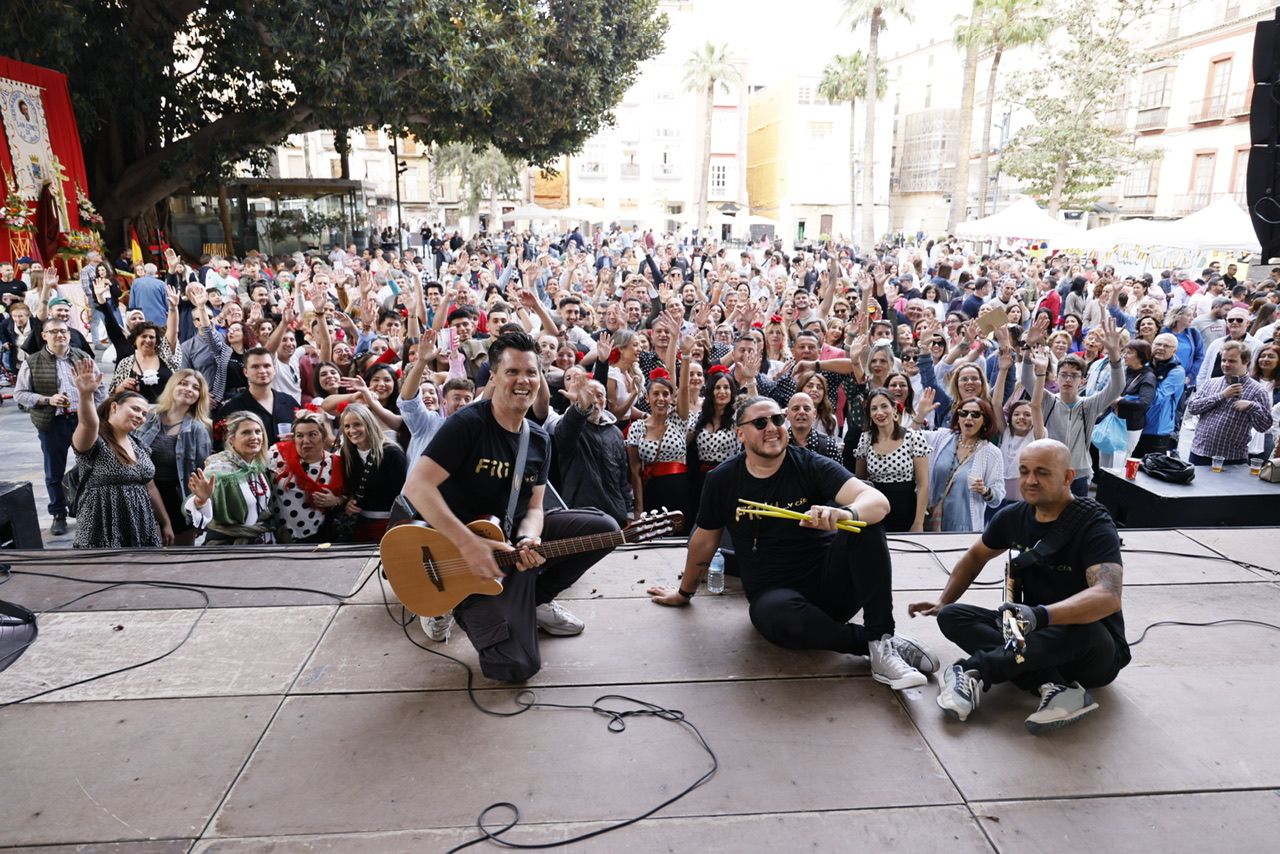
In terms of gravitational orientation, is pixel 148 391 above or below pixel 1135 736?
above

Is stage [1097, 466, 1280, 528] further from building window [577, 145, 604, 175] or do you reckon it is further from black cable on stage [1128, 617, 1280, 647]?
building window [577, 145, 604, 175]

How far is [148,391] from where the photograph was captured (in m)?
6.91

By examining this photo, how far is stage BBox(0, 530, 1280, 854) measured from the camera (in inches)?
115

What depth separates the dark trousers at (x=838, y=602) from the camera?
3.75m

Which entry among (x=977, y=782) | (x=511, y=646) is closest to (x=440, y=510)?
(x=511, y=646)

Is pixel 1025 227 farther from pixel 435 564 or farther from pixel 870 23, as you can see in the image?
pixel 870 23

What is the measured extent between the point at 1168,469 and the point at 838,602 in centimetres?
388

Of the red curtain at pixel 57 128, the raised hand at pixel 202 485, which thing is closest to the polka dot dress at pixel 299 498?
the raised hand at pixel 202 485

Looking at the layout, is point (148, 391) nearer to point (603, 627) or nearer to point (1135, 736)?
point (603, 627)

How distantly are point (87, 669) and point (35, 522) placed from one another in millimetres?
2376

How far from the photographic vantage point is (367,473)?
5270mm

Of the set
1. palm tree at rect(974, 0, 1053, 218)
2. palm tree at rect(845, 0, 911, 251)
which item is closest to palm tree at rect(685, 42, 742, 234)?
palm tree at rect(845, 0, 911, 251)

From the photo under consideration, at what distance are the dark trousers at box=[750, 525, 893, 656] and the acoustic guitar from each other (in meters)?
0.69

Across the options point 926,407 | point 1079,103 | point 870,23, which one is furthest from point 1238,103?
point 926,407
